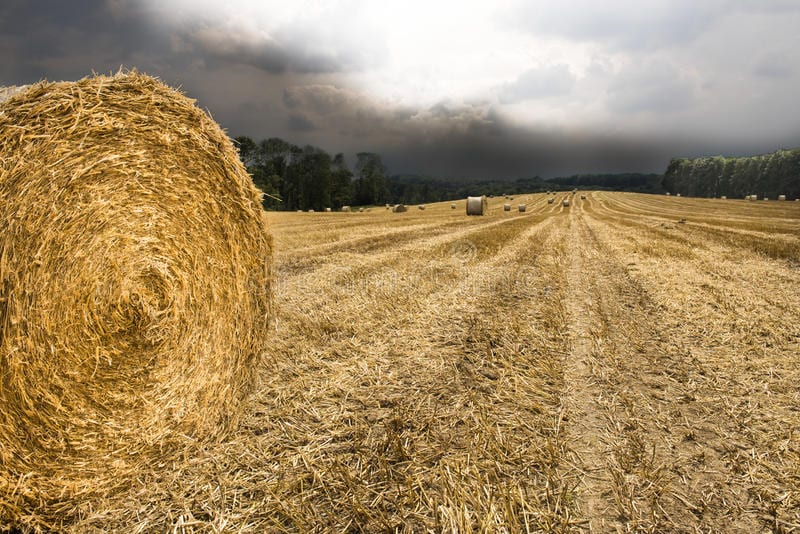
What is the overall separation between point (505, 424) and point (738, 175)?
134087mm

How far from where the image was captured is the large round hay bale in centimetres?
264

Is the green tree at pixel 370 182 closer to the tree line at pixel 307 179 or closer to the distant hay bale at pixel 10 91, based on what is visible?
the tree line at pixel 307 179

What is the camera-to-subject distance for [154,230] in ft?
11.2

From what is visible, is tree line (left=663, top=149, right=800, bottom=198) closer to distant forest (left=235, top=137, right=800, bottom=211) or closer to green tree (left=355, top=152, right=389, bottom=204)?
distant forest (left=235, top=137, right=800, bottom=211)

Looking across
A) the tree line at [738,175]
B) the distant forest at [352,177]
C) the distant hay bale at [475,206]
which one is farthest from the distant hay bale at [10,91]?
the tree line at [738,175]

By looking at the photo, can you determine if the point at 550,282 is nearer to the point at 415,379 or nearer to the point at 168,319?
the point at 415,379

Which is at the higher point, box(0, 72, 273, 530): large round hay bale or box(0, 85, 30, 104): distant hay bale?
box(0, 85, 30, 104): distant hay bale

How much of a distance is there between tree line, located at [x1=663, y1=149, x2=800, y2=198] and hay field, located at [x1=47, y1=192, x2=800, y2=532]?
357ft

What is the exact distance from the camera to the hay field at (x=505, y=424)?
101 inches

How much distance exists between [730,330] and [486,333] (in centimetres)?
359

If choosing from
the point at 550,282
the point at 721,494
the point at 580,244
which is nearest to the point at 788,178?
the point at 580,244

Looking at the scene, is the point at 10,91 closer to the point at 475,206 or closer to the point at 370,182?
the point at 475,206

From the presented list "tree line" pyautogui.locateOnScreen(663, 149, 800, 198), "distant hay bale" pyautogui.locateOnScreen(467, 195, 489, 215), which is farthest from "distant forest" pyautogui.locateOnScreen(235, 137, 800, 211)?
"distant hay bale" pyautogui.locateOnScreen(467, 195, 489, 215)

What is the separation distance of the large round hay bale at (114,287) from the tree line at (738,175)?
372ft
